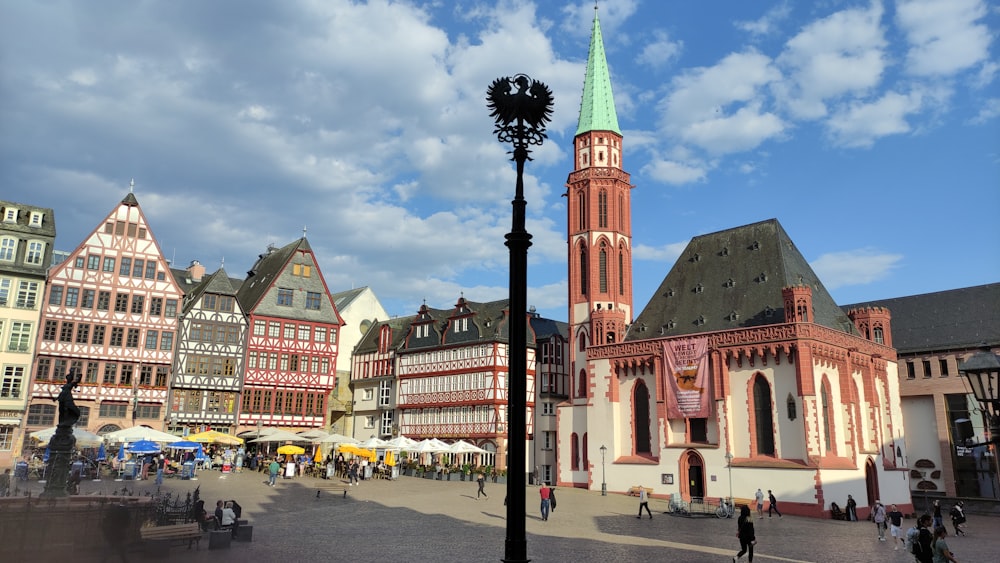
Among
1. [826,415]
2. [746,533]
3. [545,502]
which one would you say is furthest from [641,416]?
[746,533]

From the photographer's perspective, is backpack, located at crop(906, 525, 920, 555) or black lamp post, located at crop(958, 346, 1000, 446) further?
backpack, located at crop(906, 525, 920, 555)

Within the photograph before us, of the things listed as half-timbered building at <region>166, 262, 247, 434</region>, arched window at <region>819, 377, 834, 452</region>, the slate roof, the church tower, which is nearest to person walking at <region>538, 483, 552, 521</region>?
arched window at <region>819, 377, 834, 452</region>

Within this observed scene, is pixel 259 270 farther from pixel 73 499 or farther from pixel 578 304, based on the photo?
pixel 73 499

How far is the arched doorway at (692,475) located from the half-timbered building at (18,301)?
38.7m

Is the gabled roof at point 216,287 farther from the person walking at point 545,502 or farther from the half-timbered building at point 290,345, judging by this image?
the person walking at point 545,502

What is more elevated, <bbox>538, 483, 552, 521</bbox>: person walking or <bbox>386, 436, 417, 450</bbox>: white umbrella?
<bbox>386, 436, 417, 450</bbox>: white umbrella

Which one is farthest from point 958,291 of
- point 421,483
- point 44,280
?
point 44,280

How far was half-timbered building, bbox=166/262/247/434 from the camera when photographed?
170ft

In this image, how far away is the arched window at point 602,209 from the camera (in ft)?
174

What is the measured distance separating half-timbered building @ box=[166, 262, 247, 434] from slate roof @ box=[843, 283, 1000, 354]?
49.7 meters

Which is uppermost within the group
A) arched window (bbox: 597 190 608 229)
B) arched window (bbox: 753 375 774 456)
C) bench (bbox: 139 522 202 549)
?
arched window (bbox: 597 190 608 229)

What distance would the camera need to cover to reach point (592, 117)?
55812 mm

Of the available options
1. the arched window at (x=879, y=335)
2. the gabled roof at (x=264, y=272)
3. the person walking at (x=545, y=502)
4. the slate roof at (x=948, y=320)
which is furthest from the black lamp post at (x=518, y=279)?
the slate roof at (x=948, y=320)

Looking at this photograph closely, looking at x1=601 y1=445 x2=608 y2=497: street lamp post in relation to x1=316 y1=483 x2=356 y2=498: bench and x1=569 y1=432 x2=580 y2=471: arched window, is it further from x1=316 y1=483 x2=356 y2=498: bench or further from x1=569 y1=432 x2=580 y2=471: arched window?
x1=316 y1=483 x2=356 y2=498: bench
